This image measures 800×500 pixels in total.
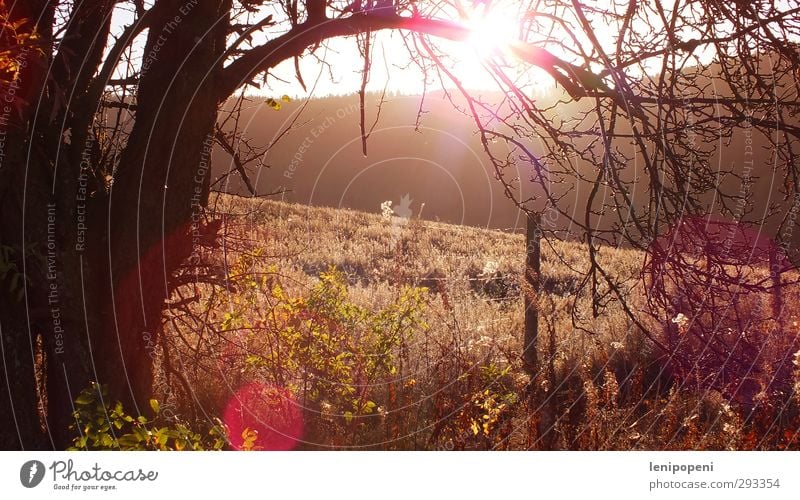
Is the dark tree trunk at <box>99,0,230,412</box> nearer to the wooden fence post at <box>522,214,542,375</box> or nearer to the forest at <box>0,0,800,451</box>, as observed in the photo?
the forest at <box>0,0,800,451</box>

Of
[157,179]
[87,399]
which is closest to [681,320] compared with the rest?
[157,179]

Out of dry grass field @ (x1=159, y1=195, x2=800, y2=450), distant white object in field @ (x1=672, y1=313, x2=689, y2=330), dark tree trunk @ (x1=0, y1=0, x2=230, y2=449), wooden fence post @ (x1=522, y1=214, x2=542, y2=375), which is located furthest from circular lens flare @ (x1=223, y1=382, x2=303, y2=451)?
distant white object in field @ (x1=672, y1=313, x2=689, y2=330)

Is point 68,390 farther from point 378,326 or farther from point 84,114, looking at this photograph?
point 378,326

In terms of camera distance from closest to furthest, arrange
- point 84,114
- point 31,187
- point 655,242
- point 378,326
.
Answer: point 655,242, point 31,187, point 84,114, point 378,326

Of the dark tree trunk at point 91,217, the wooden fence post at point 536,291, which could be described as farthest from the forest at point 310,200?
the wooden fence post at point 536,291

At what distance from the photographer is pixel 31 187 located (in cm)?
401

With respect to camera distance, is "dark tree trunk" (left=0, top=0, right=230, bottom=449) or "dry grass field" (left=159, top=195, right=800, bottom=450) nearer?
"dark tree trunk" (left=0, top=0, right=230, bottom=449)

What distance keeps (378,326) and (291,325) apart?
772mm

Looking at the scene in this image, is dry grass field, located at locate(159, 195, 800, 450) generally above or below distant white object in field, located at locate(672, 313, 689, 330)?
below

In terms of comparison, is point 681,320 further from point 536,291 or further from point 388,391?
point 388,391

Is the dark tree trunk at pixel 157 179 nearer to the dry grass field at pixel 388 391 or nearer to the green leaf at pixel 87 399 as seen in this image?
the dry grass field at pixel 388 391

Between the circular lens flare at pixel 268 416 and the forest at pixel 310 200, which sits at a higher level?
the forest at pixel 310 200

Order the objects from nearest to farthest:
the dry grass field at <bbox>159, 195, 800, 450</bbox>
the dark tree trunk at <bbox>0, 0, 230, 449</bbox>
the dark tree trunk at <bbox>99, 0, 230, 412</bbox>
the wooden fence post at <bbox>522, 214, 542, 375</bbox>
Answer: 1. the dark tree trunk at <bbox>0, 0, 230, 449</bbox>
2. the dark tree trunk at <bbox>99, 0, 230, 412</bbox>
3. the dry grass field at <bbox>159, 195, 800, 450</bbox>
4. the wooden fence post at <bbox>522, 214, 542, 375</bbox>
